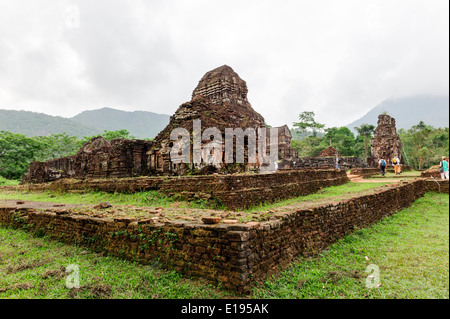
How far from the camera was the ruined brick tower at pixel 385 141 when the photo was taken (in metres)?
23.3

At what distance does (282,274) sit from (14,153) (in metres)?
31.5

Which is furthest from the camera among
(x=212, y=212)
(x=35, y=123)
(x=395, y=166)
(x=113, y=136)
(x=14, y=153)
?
(x=35, y=123)

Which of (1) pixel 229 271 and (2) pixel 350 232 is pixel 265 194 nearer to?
(2) pixel 350 232

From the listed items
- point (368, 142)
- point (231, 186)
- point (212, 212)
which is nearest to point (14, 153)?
point (231, 186)

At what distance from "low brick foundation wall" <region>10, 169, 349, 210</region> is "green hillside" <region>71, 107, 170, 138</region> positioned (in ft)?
504

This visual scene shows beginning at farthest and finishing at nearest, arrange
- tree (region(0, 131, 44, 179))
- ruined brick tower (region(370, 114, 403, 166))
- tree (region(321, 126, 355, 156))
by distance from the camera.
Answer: tree (region(321, 126, 355, 156)), tree (region(0, 131, 44, 179)), ruined brick tower (region(370, 114, 403, 166))

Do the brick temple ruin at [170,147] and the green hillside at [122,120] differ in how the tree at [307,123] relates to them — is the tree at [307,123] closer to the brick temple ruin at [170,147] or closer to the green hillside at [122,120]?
the brick temple ruin at [170,147]

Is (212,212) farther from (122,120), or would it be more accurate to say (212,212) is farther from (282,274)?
(122,120)

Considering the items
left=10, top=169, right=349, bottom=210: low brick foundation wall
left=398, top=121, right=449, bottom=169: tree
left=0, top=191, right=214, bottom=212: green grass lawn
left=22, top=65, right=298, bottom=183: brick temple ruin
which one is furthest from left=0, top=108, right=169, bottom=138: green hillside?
left=398, top=121, right=449, bottom=169: tree

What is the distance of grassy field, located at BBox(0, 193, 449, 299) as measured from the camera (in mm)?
2787

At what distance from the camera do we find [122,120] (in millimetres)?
180625

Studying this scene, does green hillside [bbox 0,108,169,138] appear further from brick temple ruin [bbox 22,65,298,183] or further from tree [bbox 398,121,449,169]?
tree [bbox 398,121,449,169]

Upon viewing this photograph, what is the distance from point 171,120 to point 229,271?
32.6ft

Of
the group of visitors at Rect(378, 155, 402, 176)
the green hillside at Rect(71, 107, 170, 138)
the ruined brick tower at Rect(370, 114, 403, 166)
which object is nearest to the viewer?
the group of visitors at Rect(378, 155, 402, 176)
